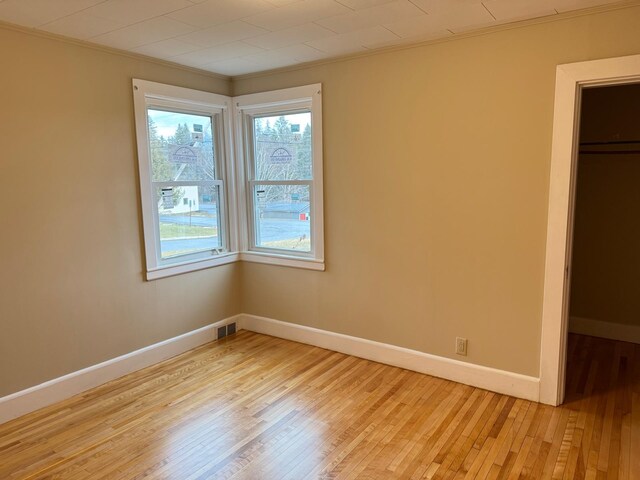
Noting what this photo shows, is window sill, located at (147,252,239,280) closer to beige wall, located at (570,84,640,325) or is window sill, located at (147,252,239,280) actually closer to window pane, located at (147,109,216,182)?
window pane, located at (147,109,216,182)

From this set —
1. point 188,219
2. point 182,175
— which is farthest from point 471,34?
point 188,219

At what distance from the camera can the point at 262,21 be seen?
2639mm

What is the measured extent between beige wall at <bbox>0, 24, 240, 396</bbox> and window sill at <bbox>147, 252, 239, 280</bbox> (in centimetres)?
10

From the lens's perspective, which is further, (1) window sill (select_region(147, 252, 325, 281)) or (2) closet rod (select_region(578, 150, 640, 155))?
(2) closet rod (select_region(578, 150, 640, 155))

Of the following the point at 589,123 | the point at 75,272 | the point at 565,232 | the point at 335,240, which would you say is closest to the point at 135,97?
the point at 75,272

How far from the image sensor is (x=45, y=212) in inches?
115

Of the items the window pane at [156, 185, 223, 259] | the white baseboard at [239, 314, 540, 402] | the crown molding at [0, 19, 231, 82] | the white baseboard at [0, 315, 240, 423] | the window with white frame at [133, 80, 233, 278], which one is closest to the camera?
the crown molding at [0, 19, 231, 82]

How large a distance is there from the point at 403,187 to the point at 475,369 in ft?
4.64

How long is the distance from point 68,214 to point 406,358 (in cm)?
268

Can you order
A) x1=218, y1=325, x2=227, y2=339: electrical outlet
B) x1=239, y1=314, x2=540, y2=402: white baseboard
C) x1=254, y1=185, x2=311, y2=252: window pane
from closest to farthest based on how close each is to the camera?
x1=239, y1=314, x2=540, y2=402: white baseboard < x1=254, y1=185, x2=311, y2=252: window pane < x1=218, y1=325, x2=227, y2=339: electrical outlet

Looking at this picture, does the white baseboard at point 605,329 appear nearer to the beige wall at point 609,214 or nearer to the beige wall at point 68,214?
the beige wall at point 609,214

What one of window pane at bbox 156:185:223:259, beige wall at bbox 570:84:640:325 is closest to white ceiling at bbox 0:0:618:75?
window pane at bbox 156:185:223:259

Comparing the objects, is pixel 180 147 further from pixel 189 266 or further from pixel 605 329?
pixel 605 329

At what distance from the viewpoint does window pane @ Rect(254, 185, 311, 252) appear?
158 inches
